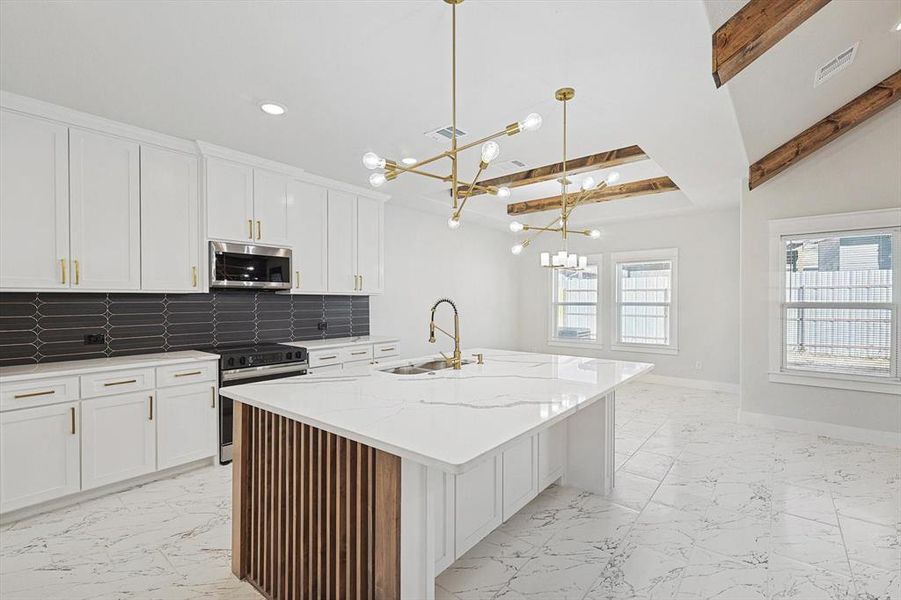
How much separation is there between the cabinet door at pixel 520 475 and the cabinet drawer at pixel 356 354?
2.20 meters

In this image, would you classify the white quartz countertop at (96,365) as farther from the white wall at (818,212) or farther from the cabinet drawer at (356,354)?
the white wall at (818,212)

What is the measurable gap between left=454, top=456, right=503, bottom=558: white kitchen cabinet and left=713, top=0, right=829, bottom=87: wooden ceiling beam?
96.6 inches

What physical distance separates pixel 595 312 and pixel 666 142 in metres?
4.02

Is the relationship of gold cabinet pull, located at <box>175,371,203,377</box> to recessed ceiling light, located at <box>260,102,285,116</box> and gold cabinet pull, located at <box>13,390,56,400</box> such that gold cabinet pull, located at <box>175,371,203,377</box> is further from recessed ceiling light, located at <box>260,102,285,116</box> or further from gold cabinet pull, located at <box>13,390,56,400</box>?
recessed ceiling light, located at <box>260,102,285,116</box>

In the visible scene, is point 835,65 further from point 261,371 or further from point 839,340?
point 261,371

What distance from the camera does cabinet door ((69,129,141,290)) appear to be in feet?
9.59

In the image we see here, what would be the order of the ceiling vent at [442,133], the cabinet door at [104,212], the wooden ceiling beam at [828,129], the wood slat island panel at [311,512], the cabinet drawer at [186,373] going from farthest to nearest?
1. the wooden ceiling beam at [828,129]
2. the ceiling vent at [442,133]
3. the cabinet drawer at [186,373]
4. the cabinet door at [104,212]
5. the wood slat island panel at [311,512]

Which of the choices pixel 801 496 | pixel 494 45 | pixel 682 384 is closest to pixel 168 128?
pixel 494 45

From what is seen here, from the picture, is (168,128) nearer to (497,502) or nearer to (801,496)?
(497,502)

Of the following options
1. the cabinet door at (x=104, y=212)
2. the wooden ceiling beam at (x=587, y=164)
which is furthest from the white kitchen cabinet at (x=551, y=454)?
the cabinet door at (x=104, y=212)

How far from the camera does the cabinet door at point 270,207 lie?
3838 millimetres

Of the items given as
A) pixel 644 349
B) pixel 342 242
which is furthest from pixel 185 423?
pixel 644 349

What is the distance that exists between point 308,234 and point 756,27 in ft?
12.0

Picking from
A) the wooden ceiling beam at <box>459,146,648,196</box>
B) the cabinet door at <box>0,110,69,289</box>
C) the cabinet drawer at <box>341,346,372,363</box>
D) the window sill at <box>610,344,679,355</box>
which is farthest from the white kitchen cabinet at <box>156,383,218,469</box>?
the window sill at <box>610,344,679,355</box>
